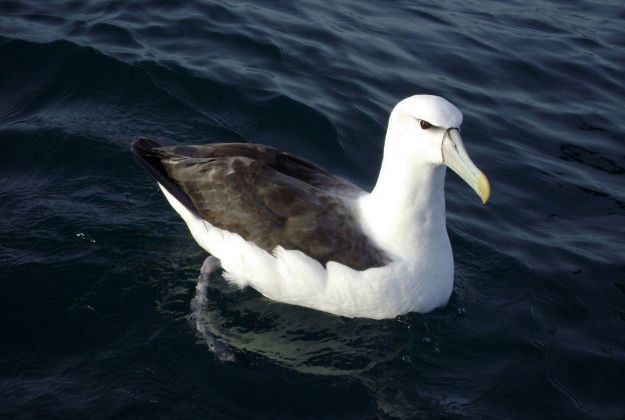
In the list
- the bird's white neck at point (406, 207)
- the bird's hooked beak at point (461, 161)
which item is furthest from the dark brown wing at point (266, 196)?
the bird's hooked beak at point (461, 161)

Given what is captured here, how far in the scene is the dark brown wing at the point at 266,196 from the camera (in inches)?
278

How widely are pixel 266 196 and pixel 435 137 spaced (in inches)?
61.8

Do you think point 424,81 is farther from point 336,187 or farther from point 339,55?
point 336,187

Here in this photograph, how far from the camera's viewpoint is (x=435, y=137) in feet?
21.9

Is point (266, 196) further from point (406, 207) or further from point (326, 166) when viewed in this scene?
point (326, 166)

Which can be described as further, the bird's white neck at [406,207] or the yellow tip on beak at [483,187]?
the bird's white neck at [406,207]

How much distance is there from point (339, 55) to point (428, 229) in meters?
5.56

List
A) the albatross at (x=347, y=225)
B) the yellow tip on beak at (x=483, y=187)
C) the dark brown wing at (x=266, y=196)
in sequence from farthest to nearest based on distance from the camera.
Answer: the dark brown wing at (x=266, y=196) < the albatross at (x=347, y=225) < the yellow tip on beak at (x=483, y=187)

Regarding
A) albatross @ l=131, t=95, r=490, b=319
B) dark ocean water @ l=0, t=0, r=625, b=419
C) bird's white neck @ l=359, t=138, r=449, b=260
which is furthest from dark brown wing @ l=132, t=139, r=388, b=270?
dark ocean water @ l=0, t=0, r=625, b=419

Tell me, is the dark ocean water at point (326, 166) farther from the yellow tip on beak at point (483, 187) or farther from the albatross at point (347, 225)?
the yellow tip on beak at point (483, 187)

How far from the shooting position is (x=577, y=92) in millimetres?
12234

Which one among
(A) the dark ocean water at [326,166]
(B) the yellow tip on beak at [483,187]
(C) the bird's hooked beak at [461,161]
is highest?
(C) the bird's hooked beak at [461,161]

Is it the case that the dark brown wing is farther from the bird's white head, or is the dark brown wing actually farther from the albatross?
the bird's white head

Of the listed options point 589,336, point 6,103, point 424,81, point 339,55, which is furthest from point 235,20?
point 589,336
